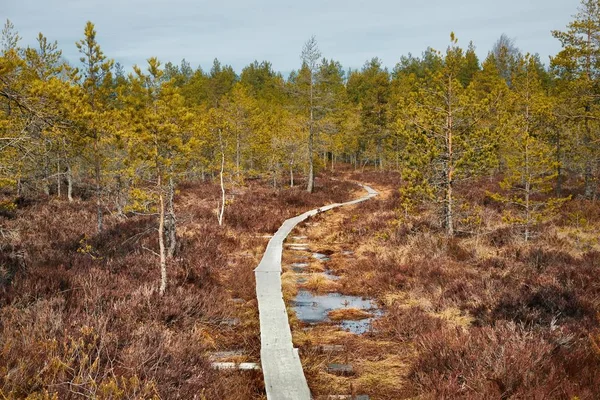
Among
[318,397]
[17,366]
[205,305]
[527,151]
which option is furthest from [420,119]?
[17,366]

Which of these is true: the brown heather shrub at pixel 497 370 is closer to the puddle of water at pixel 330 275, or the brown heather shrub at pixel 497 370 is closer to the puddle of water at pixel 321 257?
the puddle of water at pixel 330 275

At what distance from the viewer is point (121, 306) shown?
21.6 ft

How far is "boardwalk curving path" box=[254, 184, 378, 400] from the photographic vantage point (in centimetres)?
488

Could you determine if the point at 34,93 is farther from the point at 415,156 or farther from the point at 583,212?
the point at 583,212

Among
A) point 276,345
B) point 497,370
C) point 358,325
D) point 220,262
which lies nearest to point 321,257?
point 220,262

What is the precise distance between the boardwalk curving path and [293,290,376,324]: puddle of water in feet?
1.61

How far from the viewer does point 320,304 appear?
8578 mm

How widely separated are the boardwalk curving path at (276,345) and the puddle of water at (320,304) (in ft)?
1.61

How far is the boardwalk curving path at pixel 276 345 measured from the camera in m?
4.88

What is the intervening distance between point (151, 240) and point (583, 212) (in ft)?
52.4

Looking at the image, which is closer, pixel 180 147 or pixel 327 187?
pixel 180 147

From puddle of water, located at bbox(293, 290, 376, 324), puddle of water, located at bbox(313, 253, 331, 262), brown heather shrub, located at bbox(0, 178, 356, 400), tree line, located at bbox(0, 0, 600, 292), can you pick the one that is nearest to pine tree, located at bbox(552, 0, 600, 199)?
tree line, located at bbox(0, 0, 600, 292)

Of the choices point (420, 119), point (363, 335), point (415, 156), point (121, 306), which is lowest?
point (363, 335)

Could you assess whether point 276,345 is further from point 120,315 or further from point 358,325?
point 120,315
